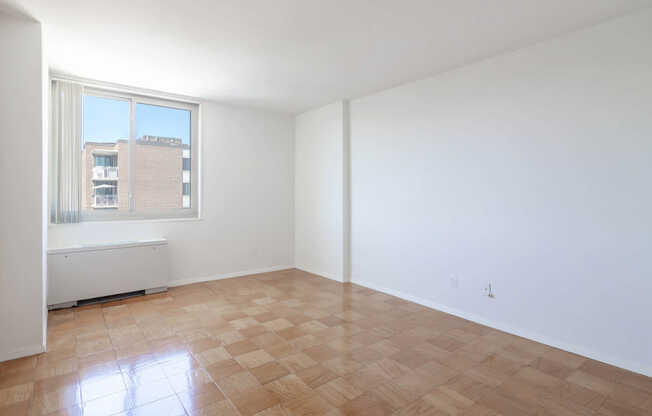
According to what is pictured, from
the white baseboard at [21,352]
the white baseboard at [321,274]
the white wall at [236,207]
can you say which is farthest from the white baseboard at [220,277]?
the white baseboard at [21,352]

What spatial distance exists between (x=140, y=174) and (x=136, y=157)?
0.22 meters

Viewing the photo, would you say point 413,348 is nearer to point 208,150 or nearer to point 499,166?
point 499,166

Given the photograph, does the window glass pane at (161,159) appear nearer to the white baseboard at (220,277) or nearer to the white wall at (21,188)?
the white baseboard at (220,277)

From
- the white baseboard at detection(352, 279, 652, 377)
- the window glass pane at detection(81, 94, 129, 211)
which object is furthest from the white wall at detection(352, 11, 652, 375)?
the window glass pane at detection(81, 94, 129, 211)

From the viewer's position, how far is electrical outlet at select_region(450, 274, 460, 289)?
140 inches

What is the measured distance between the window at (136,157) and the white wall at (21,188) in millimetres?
1545

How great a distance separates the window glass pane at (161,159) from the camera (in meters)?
Answer: 4.48

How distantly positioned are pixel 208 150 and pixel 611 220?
4.59 meters

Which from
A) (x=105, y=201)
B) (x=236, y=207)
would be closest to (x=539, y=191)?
(x=236, y=207)

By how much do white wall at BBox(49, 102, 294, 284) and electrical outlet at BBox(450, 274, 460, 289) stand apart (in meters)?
2.93

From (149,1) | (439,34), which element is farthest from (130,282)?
(439,34)

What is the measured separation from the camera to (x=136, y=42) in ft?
9.89

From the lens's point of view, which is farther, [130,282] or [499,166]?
[130,282]

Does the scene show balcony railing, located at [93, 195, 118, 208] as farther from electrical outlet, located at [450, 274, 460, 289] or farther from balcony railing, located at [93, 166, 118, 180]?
electrical outlet, located at [450, 274, 460, 289]
